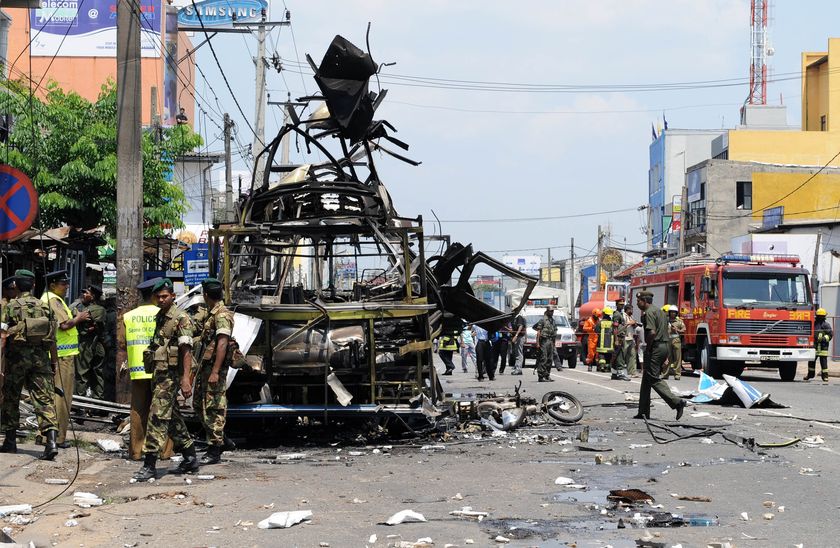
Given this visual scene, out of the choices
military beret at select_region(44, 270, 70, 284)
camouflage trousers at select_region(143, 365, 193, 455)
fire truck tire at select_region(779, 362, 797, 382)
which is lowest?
fire truck tire at select_region(779, 362, 797, 382)

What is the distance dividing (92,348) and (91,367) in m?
0.29

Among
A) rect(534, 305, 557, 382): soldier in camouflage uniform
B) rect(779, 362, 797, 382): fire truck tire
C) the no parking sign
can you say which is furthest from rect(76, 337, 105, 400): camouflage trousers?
rect(779, 362, 797, 382): fire truck tire

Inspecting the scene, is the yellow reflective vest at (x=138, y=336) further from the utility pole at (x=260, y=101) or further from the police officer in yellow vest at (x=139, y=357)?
the utility pole at (x=260, y=101)

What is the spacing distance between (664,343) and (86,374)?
817 cm

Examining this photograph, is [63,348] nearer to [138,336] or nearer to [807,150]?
[138,336]

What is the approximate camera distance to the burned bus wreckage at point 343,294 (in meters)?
11.9

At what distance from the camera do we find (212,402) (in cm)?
1040

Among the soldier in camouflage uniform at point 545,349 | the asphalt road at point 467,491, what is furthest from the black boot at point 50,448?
the soldier in camouflage uniform at point 545,349

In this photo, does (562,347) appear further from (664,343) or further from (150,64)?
(150,64)

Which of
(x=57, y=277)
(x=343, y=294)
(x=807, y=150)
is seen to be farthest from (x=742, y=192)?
(x=57, y=277)

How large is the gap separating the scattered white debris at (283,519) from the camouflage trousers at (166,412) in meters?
2.39

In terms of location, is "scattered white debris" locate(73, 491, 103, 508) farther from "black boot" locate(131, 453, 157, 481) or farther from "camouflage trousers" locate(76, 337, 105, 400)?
"camouflage trousers" locate(76, 337, 105, 400)

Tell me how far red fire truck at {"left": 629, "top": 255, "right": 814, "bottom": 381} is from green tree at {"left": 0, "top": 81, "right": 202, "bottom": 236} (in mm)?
13717

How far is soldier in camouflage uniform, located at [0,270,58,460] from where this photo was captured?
10.7 meters
